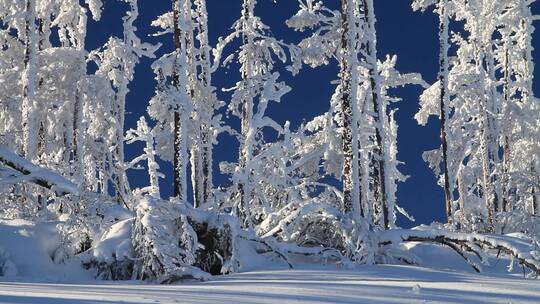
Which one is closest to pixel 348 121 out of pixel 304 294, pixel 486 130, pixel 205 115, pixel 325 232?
pixel 325 232

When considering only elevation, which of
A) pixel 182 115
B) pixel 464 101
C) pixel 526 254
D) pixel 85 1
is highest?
pixel 85 1

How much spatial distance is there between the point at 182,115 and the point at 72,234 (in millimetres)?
6668

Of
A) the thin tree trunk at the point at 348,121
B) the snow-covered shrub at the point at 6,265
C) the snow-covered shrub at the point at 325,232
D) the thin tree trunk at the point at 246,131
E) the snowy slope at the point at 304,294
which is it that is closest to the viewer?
the snowy slope at the point at 304,294

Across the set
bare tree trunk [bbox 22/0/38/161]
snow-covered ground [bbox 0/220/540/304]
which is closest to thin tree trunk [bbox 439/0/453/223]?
snow-covered ground [bbox 0/220/540/304]

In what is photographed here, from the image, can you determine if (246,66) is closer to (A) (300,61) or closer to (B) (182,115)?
(A) (300,61)

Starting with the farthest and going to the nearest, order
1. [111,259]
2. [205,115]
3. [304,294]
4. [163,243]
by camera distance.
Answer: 1. [205,115]
2. [111,259]
3. [163,243]
4. [304,294]

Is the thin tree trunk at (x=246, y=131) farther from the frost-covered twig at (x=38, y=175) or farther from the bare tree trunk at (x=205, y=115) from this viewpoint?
the frost-covered twig at (x=38, y=175)

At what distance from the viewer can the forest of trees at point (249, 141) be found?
468 inches

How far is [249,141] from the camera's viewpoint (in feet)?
62.4

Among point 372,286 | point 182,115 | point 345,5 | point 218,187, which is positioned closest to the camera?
point 372,286

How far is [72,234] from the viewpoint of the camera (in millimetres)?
11367

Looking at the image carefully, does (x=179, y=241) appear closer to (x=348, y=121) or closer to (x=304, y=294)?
(x=304, y=294)

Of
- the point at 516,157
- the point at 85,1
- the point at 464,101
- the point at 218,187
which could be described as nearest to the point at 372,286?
the point at 218,187

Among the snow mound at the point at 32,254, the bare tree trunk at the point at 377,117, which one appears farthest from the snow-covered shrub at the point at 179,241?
the bare tree trunk at the point at 377,117
